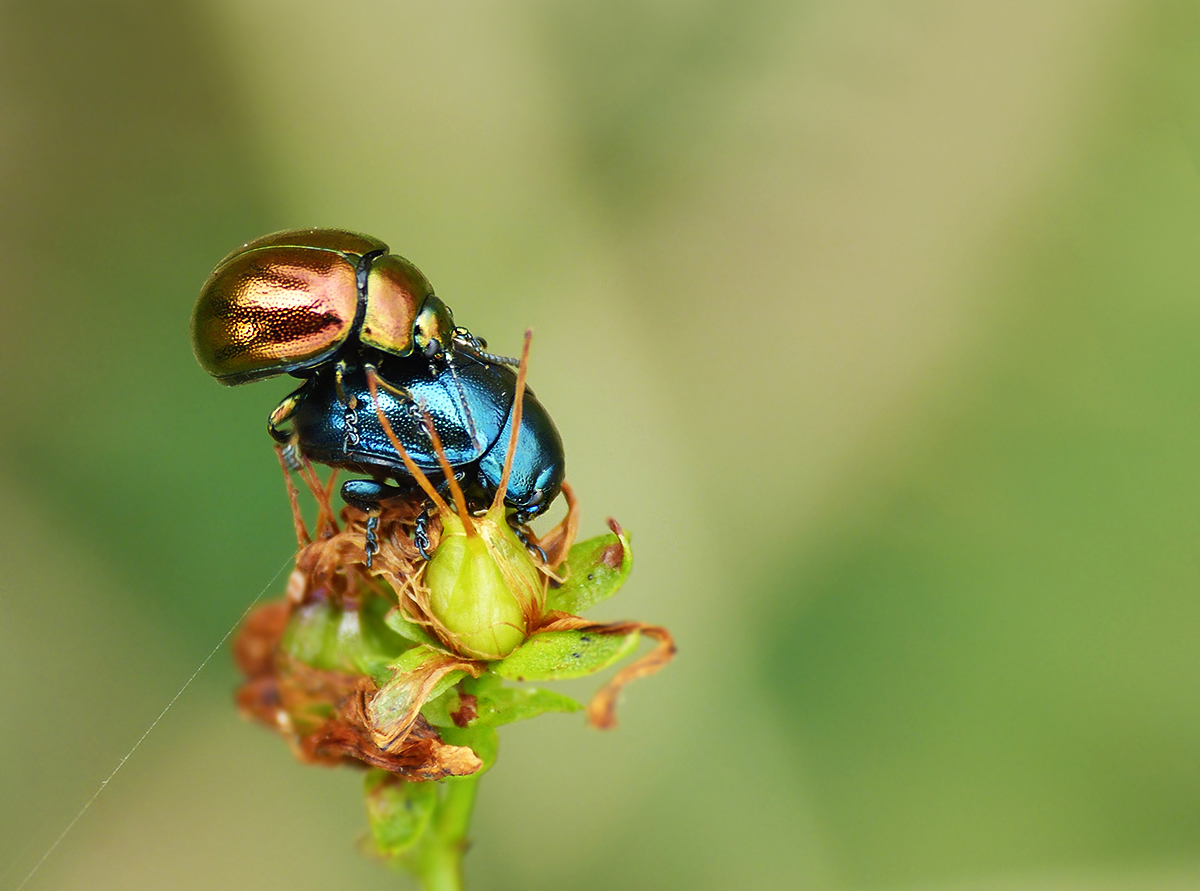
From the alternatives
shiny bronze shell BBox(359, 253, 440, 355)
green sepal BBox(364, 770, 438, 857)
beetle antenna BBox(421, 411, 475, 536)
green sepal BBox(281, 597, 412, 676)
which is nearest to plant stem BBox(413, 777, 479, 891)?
green sepal BBox(364, 770, 438, 857)

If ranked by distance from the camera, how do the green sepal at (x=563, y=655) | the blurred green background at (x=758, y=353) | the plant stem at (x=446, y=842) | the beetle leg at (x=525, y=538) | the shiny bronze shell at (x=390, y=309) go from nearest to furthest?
the green sepal at (x=563, y=655) < the beetle leg at (x=525, y=538) < the shiny bronze shell at (x=390, y=309) < the plant stem at (x=446, y=842) < the blurred green background at (x=758, y=353)

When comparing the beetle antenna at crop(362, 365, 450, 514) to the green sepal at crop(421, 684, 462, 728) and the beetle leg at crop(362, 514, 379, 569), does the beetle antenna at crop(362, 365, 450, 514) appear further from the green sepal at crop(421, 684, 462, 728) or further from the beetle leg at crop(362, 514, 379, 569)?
the green sepal at crop(421, 684, 462, 728)

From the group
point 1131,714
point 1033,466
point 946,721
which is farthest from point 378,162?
point 1131,714

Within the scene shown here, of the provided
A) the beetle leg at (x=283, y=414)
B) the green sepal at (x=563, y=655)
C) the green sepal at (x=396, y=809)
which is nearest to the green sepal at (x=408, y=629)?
the green sepal at (x=563, y=655)

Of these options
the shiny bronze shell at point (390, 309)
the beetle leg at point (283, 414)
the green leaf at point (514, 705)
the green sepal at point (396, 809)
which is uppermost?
the shiny bronze shell at point (390, 309)

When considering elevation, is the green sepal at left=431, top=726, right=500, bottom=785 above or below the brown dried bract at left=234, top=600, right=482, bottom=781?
below

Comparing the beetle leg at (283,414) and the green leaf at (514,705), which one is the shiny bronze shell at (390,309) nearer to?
the beetle leg at (283,414)

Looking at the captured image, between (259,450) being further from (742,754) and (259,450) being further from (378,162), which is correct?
(742,754)
